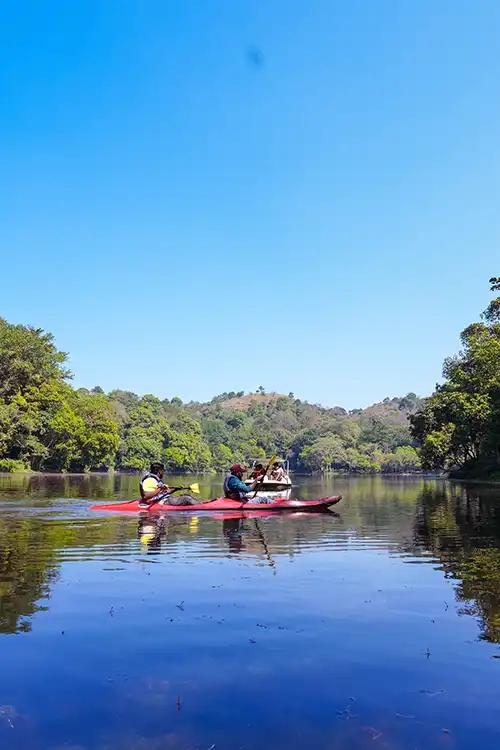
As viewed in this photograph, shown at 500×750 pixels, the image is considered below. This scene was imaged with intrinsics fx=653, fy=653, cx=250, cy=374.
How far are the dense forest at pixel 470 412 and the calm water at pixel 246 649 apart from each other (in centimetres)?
4775

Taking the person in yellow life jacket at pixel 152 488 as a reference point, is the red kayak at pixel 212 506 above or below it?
below

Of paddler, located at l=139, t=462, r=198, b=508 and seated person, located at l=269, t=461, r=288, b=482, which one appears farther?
seated person, located at l=269, t=461, r=288, b=482

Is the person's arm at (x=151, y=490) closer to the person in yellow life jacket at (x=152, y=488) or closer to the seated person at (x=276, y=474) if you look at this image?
the person in yellow life jacket at (x=152, y=488)

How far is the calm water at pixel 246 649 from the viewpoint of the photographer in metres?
5.30

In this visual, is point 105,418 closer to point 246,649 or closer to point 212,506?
point 212,506

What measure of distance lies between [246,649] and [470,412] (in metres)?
59.9

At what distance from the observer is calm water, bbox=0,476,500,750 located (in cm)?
530

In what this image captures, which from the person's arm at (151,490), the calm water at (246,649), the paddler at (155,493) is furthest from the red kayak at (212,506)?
the calm water at (246,649)

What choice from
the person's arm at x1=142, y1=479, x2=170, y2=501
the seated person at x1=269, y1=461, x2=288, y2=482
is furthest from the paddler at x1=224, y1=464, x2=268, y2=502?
the seated person at x1=269, y1=461, x2=288, y2=482

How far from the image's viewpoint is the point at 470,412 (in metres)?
63.2

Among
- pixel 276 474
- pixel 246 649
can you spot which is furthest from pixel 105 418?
pixel 246 649

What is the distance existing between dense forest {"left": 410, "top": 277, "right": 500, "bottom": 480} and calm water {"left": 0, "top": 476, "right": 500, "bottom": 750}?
47754 mm

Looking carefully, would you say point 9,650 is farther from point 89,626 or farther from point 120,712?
point 120,712

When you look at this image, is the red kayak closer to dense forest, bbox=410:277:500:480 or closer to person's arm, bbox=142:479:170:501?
person's arm, bbox=142:479:170:501
